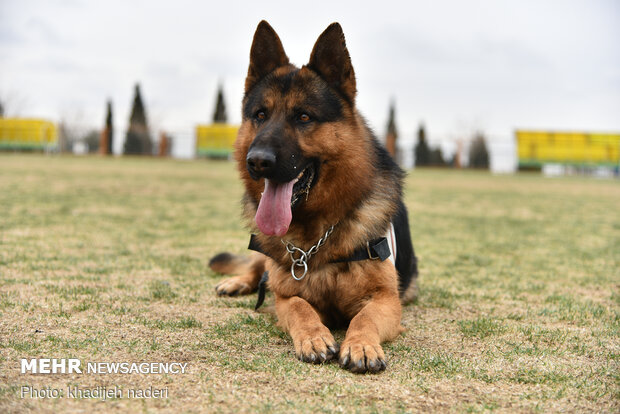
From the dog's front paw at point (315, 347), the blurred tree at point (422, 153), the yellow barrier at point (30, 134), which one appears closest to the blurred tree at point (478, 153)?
the blurred tree at point (422, 153)

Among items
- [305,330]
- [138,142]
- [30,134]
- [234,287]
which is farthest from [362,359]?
[30,134]

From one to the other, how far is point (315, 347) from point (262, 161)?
1.13 meters

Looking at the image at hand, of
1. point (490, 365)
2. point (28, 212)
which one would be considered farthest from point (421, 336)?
point (28, 212)

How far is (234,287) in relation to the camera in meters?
4.58

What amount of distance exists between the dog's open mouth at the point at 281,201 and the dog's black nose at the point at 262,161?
0.80ft

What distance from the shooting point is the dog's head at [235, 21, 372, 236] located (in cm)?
330

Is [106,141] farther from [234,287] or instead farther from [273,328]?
[273,328]

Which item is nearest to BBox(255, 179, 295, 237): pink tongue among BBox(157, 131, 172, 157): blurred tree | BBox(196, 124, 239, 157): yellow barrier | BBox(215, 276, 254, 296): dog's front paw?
BBox(215, 276, 254, 296): dog's front paw

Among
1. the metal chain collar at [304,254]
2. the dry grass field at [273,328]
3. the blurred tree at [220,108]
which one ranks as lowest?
the dry grass field at [273,328]

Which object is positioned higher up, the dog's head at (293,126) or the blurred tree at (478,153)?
the blurred tree at (478,153)

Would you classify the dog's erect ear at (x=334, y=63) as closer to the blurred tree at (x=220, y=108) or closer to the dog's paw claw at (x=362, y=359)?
the dog's paw claw at (x=362, y=359)

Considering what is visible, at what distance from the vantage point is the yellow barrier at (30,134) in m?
41.5

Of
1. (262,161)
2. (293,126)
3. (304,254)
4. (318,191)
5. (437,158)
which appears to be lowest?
(304,254)

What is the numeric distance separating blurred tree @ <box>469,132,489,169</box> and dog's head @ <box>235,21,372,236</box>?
1470 inches
